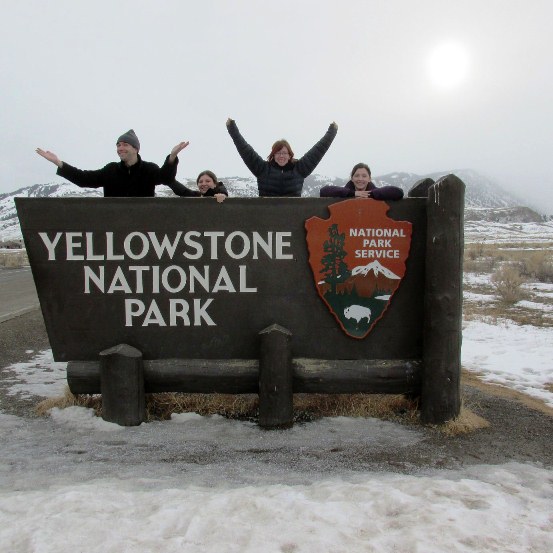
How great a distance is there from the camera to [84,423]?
404cm

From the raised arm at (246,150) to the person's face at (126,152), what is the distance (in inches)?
39.7

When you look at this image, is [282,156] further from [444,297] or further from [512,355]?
[512,355]

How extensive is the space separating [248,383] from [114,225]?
166 centimetres

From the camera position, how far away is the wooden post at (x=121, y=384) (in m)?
3.98

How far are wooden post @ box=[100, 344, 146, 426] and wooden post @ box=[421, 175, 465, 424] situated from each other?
7.47ft

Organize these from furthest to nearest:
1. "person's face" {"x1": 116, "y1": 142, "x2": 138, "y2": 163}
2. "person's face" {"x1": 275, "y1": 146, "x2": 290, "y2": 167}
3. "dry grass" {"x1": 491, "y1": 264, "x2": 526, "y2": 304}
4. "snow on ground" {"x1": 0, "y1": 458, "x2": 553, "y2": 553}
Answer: "dry grass" {"x1": 491, "y1": 264, "x2": 526, "y2": 304} < "person's face" {"x1": 275, "y1": 146, "x2": 290, "y2": 167} < "person's face" {"x1": 116, "y1": 142, "x2": 138, "y2": 163} < "snow on ground" {"x1": 0, "y1": 458, "x2": 553, "y2": 553}

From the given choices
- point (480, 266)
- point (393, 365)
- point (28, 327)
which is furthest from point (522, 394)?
point (480, 266)

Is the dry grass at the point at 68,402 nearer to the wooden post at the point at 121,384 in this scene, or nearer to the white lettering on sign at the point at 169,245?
the wooden post at the point at 121,384

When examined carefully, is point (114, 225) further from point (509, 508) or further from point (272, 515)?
point (509, 508)

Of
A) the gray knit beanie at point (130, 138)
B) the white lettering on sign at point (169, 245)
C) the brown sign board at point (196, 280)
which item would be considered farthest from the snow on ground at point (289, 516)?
the gray knit beanie at point (130, 138)

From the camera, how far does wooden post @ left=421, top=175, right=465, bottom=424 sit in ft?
12.8

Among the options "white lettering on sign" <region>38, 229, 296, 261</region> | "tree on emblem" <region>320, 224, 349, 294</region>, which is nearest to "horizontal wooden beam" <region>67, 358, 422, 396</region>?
"tree on emblem" <region>320, 224, 349, 294</region>

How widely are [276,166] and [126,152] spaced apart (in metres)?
1.36

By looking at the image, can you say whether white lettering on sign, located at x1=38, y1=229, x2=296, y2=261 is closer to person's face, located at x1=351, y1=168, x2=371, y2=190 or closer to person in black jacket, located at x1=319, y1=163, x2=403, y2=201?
person in black jacket, located at x1=319, y1=163, x2=403, y2=201
